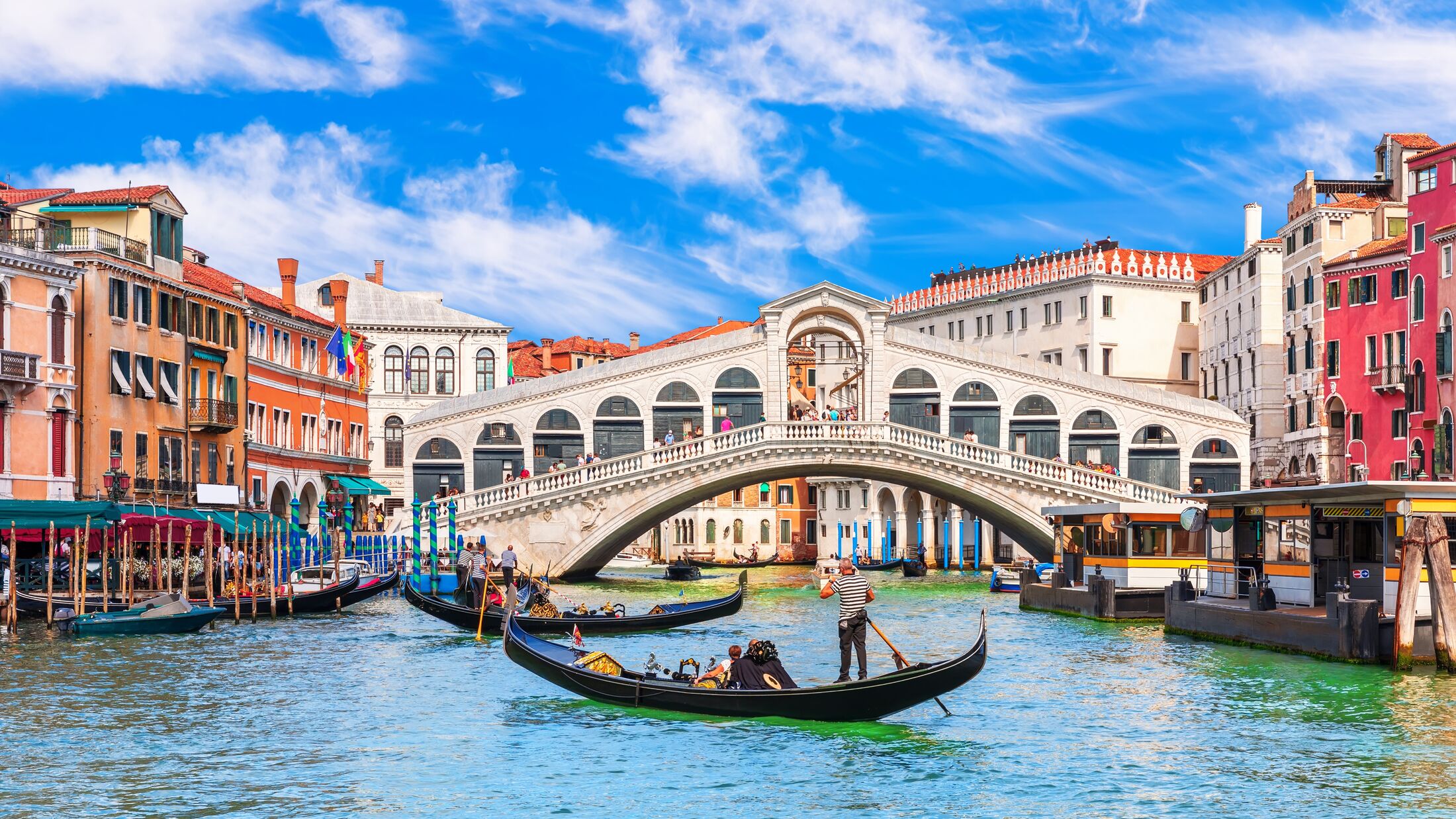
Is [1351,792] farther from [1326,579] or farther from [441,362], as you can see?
[441,362]

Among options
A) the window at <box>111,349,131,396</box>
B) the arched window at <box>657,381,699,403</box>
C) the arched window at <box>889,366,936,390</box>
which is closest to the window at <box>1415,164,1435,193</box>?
the arched window at <box>889,366,936,390</box>

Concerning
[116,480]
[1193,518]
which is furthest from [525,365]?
[1193,518]

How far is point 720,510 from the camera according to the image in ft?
212

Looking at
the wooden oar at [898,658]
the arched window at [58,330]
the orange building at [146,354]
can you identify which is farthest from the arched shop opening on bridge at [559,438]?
the wooden oar at [898,658]

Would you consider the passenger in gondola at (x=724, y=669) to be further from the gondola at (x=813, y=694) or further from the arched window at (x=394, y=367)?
the arched window at (x=394, y=367)

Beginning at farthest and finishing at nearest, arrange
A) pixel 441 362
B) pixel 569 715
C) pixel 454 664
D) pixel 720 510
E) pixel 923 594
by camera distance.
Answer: pixel 720 510 < pixel 441 362 < pixel 923 594 < pixel 454 664 < pixel 569 715

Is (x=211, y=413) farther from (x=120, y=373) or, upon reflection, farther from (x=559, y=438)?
(x=559, y=438)

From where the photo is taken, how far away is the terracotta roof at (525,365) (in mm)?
64062

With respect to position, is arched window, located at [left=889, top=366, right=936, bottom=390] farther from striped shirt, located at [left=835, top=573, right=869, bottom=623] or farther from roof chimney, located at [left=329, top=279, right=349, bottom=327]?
striped shirt, located at [left=835, top=573, right=869, bottom=623]

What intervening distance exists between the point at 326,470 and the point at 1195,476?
20.6 metres

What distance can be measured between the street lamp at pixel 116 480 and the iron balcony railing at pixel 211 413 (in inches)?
119

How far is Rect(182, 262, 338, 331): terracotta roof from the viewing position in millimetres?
35781

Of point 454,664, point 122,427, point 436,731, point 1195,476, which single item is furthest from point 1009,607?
point 436,731

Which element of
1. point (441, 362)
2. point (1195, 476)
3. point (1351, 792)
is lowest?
point (1351, 792)
